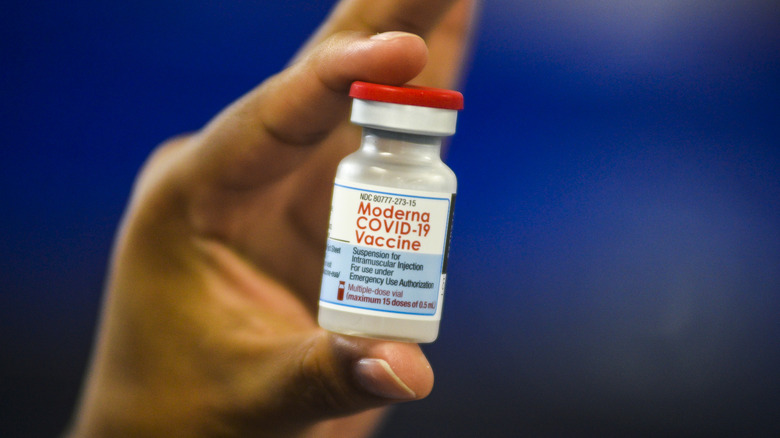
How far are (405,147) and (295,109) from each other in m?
0.26

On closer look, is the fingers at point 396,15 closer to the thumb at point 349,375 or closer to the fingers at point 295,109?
the fingers at point 295,109

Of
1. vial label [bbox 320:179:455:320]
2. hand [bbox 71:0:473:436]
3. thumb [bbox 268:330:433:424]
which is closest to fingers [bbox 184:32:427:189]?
hand [bbox 71:0:473:436]

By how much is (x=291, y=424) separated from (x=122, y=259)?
1.81 feet

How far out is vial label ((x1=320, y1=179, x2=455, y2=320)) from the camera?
851mm

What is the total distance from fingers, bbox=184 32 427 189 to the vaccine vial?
45 millimetres

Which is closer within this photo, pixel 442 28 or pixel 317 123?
pixel 317 123

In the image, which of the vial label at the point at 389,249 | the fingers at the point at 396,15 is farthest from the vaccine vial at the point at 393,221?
the fingers at the point at 396,15

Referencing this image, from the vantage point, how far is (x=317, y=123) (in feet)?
3.66

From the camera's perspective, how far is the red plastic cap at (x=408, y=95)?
0.85 m

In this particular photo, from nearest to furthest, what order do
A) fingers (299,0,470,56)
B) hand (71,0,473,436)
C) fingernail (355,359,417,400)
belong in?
1. fingernail (355,359,417,400)
2. hand (71,0,473,436)
3. fingers (299,0,470,56)

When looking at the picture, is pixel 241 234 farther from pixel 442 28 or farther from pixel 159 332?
pixel 442 28

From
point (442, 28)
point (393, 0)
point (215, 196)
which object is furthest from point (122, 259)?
point (442, 28)

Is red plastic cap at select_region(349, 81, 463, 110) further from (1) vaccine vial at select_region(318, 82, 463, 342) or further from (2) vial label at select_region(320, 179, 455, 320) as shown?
(2) vial label at select_region(320, 179, 455, 320)

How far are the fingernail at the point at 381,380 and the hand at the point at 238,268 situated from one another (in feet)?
0.33
